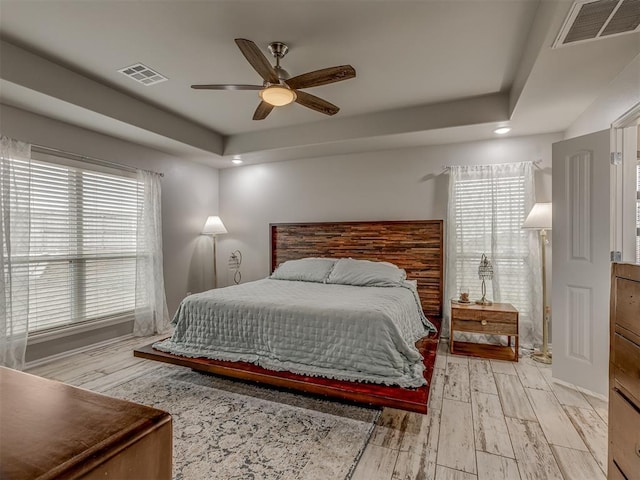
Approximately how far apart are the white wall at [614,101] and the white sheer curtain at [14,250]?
5000 mm

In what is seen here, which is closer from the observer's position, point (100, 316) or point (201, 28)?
point (201, 28)

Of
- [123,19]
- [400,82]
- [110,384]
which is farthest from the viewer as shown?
[400,82]

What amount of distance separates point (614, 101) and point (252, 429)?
360 centimetres

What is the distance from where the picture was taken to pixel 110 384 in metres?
2.82

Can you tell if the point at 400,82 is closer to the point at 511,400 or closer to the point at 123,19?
the point at 123,19

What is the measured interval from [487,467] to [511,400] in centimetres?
93

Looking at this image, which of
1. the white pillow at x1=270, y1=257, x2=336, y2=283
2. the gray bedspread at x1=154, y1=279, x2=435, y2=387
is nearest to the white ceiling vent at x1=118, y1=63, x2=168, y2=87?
the gray bedspread at x1=154, y1=279, x2=435, y2=387

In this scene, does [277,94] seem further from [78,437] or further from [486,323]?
[486,323]

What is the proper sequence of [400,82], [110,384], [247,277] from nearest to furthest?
[110,384] < [400,82] < [247,277]

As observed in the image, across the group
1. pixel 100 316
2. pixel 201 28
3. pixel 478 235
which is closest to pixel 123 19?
pixel 201 28

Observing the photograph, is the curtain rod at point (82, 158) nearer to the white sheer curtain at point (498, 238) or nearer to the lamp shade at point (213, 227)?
the lamp shade at point (213, 227)

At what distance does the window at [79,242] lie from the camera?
327cm

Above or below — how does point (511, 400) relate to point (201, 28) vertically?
below

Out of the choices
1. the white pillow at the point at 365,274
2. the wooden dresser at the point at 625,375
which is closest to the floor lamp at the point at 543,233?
the white pillow at the point at 365,274
